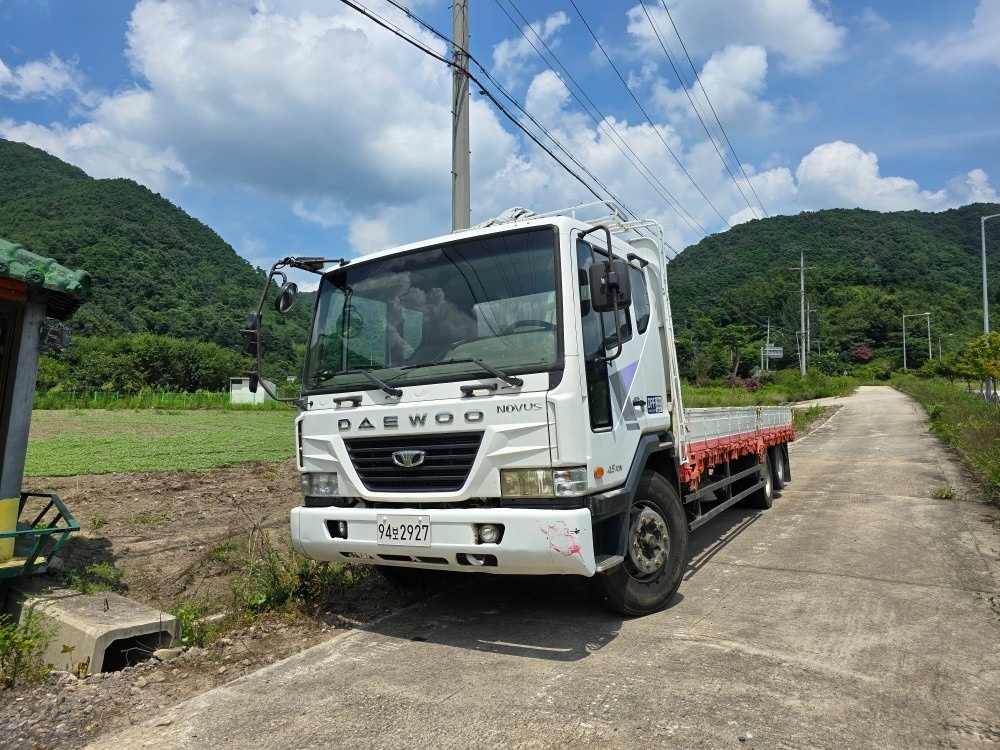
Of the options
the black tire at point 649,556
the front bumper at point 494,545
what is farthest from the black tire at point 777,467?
the front bumper at point 494,545

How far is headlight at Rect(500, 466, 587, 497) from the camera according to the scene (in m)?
3.67

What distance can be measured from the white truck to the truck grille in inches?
0.4

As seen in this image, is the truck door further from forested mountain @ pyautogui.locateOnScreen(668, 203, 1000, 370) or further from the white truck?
forested mountain @ pyautogui.locateOnScreen(668, 203, 1000, 370)

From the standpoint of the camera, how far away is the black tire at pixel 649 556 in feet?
14.1

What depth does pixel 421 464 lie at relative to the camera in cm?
395

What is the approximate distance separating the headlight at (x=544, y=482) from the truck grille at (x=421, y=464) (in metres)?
0.26

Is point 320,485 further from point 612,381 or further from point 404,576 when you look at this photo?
point 612,381

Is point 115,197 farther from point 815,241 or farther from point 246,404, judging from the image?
point 815,241

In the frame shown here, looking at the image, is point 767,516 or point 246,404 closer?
point 767,516

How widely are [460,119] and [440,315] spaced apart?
531 centimetres

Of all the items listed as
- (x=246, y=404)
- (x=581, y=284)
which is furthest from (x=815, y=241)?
(x=581, y=284)

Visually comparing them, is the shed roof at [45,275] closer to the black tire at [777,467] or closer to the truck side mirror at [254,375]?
the truck side mirror at [254,375]

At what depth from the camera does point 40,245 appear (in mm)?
61969

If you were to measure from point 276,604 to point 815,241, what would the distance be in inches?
3280
